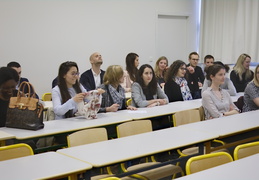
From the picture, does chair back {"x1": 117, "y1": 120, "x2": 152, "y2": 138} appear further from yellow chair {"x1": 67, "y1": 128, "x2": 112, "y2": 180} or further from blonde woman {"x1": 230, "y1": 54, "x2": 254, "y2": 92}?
blonde woman {"x1": 230, "y1": 54, "x2": 254, "y2": 92}

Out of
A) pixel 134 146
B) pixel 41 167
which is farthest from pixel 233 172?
pixel 41 167

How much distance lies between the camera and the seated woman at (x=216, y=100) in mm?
4587

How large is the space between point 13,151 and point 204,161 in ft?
4.88

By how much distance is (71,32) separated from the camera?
25.3 feet

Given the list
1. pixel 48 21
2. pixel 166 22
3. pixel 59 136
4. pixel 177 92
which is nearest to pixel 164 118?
pixel 177 92

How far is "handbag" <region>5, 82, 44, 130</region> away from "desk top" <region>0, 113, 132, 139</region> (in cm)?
7

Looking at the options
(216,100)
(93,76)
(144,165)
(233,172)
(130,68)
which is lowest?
(144,165)

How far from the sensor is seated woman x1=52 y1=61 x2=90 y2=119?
14.1 feet

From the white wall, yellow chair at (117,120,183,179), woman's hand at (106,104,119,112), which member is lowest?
yellow chair at (117,120,183,179)

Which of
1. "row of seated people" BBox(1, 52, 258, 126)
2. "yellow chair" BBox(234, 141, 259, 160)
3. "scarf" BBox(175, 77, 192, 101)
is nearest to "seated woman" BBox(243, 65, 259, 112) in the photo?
"row of seated people" BBox(1, 52, 258, 126)

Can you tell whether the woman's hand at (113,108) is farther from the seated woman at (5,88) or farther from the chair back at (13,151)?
the chair back at (13,151)

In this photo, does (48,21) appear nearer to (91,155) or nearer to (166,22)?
(166,22)

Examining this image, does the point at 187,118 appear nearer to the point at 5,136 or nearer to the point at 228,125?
the point at 228,125

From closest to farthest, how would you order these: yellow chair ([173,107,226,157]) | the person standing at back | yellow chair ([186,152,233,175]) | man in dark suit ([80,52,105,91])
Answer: yellow chair ([186,152,233,175]), yellow chair ([173,107,226,157]), man in dark suit ([80,52,105,91]), the person standing at back
